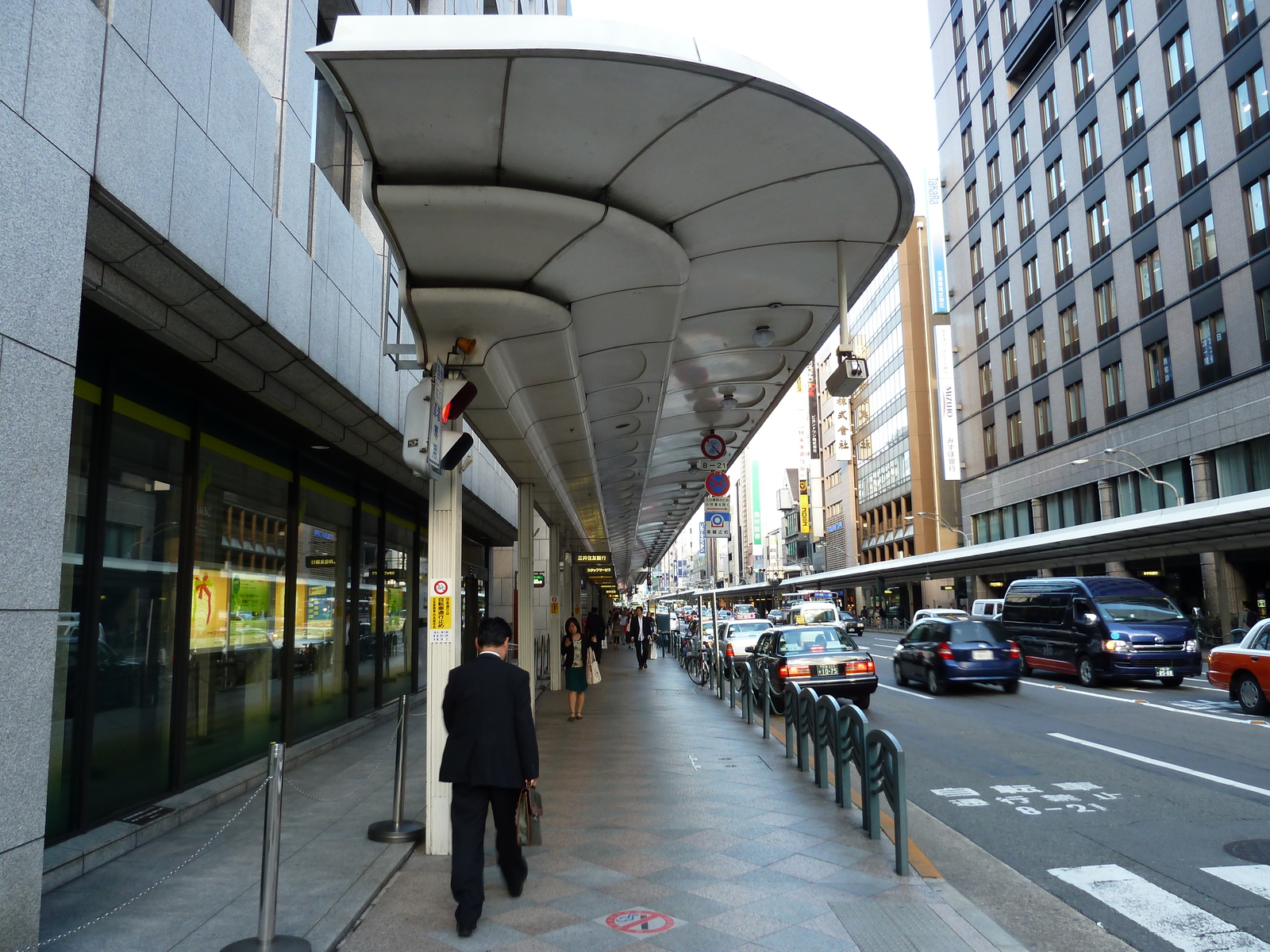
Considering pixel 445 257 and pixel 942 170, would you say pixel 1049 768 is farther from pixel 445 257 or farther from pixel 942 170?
pixel 942 170

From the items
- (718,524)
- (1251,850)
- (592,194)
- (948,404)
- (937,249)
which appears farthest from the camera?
(937,249)

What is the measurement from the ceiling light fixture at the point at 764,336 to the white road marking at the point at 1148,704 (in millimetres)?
9265

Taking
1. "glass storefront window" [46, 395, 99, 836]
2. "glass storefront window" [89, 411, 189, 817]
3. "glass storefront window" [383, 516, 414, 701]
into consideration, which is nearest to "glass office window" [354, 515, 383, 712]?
"glass storefront window" [383, 516, 414, 701]

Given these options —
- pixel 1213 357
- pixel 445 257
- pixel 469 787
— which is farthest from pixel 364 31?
pixel 1213 357

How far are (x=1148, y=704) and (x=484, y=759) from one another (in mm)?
15113

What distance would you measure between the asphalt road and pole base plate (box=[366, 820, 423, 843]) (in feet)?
13.2

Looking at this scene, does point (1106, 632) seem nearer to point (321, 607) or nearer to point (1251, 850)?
point (1251, 850)

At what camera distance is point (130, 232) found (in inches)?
225

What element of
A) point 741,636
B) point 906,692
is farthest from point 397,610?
point 906,692

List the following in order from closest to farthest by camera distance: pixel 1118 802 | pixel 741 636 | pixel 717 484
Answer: pixel 1118 802
pixel 717 484
pixel 741 636

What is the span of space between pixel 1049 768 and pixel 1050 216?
43147 mm

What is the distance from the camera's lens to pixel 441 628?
723 cm

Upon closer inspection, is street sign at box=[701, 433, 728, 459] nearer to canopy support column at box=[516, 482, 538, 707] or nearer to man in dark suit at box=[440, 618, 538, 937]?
canopy support column at box=[516, 482, 538, 707]

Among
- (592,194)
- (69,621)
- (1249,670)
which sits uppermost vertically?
(592,194)
